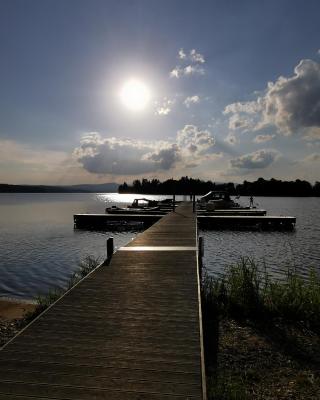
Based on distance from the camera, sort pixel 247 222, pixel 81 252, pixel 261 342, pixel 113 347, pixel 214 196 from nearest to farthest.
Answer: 1. pixel 113 347
2. pixel 261 342
3. pixel 81 252
4. pixel 247 222
5. pixel 214 196

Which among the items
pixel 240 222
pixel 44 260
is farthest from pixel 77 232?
pixel 240 222

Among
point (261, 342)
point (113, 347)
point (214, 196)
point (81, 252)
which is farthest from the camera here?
point (214, 196)

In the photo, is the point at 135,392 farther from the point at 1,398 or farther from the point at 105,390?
the point at 1,398

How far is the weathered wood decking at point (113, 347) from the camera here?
363 cm

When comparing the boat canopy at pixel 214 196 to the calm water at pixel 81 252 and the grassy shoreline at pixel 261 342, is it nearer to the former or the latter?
the calm water at pixel 81 252

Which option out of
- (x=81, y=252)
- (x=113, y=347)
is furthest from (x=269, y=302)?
(x=81, y=252)

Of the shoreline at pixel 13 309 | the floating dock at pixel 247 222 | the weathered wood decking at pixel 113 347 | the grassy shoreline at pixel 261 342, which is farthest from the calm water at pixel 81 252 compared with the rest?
the weathered wood decking at pixel 113 347

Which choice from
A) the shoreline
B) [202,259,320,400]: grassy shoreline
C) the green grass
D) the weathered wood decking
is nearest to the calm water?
the shoreline

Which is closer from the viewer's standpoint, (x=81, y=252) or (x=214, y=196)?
(x=81, y=252)

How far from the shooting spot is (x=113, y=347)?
459cm

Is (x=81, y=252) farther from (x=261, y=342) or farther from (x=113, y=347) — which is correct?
(x=113, y=347)

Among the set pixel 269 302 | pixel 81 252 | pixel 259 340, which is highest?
pixel 269 302

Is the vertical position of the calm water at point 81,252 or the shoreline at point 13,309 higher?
the shoreline at point 13,309

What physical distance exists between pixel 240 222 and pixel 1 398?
33.0 metres
